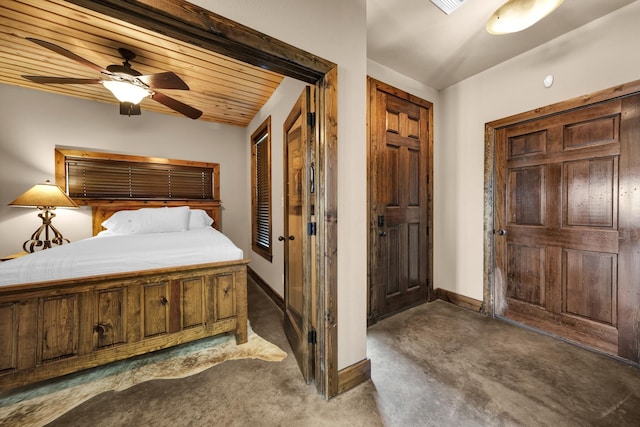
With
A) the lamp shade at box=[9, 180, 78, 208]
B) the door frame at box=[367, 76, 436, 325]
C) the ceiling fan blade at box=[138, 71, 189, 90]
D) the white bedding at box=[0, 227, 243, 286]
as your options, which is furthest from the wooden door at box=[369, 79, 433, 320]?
the lamp shade at box=[9, 180, 78, 208]

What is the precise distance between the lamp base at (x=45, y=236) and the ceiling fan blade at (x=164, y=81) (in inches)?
84.8

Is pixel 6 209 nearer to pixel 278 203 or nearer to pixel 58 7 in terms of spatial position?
pixel 58 7

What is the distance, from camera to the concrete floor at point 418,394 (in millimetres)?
1362

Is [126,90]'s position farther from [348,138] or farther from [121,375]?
[121,375]

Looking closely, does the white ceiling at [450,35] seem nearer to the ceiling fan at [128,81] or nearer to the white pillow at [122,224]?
the ceiling fan at [128,81]

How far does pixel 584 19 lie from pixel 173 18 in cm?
305

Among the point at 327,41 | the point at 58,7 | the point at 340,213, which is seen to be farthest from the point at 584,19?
the point at 58,7

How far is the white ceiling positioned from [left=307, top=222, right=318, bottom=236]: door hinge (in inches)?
67.2

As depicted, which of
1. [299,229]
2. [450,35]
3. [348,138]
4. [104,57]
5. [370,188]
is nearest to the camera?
[348,138]

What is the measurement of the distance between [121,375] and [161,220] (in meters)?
1.81

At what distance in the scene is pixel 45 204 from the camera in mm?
2570

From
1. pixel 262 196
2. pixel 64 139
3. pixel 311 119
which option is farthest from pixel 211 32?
pixel 64 139

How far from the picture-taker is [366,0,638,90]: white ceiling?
70.2 inches

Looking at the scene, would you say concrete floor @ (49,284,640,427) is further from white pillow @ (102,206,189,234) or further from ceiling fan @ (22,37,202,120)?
ceiling fan @ (22,37,202,120)
